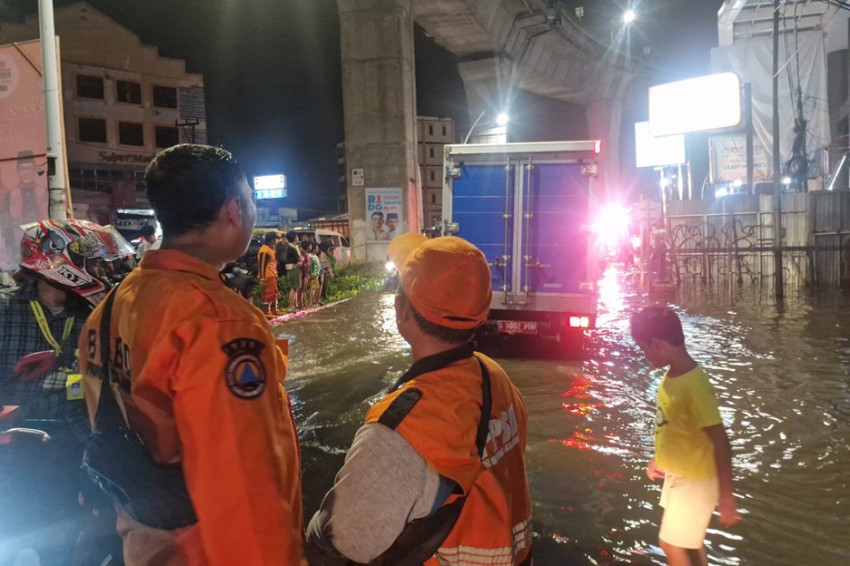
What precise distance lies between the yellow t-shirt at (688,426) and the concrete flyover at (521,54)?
20378 mm

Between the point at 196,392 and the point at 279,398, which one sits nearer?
the point at 196,392

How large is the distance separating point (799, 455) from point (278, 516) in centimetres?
552

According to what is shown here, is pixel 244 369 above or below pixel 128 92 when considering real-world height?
below

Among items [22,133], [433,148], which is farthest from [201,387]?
[433,148]

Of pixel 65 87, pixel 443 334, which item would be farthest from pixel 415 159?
pixel 65 87

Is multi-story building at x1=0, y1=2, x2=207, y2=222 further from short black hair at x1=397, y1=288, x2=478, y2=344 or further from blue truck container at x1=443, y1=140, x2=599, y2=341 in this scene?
short black hair at x1=397, y1=288, x2=478, y2=344

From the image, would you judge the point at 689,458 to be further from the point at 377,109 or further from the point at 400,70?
the point at 400,70

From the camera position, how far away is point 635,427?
6.07 metres

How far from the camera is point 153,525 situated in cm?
140

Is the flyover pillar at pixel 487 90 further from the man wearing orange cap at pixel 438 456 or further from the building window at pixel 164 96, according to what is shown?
the building window at pixel 164 96

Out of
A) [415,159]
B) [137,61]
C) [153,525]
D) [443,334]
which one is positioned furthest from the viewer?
[137,61]

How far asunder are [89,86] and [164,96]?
5369 mm

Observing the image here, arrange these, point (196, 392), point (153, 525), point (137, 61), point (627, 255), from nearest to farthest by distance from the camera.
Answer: point (196, 392) < point (153, 525) < point (627, 255) < point (137, 61)

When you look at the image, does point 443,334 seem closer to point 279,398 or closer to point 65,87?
point 279,398
